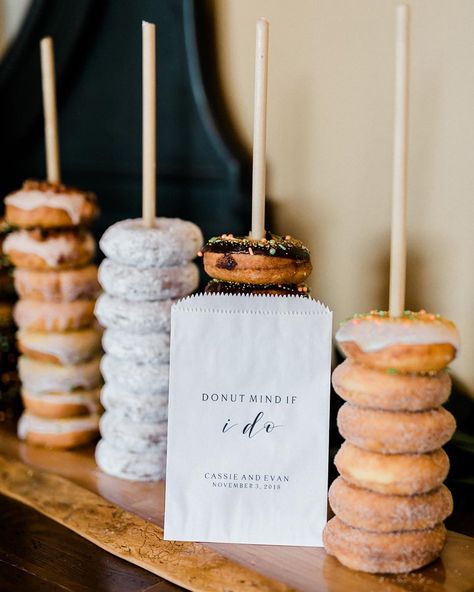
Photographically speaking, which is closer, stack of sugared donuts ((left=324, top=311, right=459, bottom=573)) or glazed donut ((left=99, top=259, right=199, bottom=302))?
stack of sugared donuts ((left=324, top=311, right=459, bottom=573))

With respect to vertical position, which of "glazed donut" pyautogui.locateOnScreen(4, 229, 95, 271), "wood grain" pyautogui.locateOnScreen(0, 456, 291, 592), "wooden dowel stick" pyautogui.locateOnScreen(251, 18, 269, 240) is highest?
"wooden dowel stick" pyautogui.locateOnScreen(251, 18, 269, 240)

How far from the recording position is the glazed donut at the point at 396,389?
3.06 ft

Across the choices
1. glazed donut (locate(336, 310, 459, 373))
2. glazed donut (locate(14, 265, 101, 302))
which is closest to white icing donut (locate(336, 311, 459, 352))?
glazed donut (locate(336, 310, 459, 373))

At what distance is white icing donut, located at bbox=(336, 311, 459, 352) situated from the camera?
3.01ft

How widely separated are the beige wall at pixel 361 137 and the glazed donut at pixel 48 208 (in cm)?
36

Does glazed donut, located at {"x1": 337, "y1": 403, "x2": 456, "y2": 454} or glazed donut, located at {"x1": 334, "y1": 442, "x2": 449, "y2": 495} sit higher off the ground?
glazed donut, located at {"x1": 337, "y1": 403, "x2": 456, "y2": 454}

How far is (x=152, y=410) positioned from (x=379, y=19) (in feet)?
2.51

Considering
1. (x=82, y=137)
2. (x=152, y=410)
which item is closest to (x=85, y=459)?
(x=152, y=410)

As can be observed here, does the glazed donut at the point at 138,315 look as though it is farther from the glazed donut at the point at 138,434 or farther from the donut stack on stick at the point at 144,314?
the glazed donut at the point at 138,434

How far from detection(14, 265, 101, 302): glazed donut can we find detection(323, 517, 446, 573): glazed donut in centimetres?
66

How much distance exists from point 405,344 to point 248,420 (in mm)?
256

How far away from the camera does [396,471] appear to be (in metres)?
0.94

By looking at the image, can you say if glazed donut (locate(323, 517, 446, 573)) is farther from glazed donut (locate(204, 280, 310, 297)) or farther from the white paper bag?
glazed donut (locate(204, 280, 310, 297))

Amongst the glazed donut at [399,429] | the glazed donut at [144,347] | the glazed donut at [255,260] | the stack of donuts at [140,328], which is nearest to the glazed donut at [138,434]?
the stack of donuts at [140,328]
